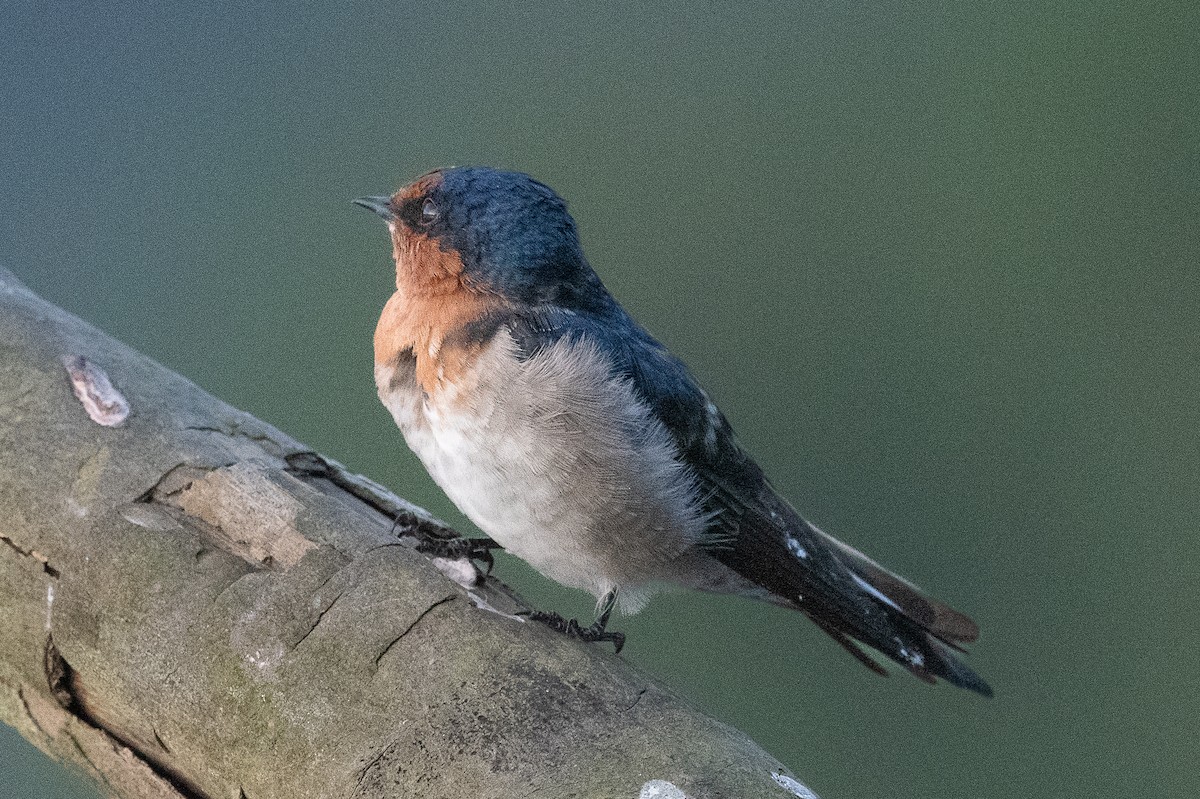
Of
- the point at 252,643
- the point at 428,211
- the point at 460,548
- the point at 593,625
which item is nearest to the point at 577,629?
the point at 593,625

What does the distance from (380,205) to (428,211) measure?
0.34ft

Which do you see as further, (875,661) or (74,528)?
(875,661)

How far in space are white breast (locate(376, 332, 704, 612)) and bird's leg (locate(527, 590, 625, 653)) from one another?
18 mm

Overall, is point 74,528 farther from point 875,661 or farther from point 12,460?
point 875,661

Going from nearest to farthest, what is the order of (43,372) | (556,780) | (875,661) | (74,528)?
(556,780), (74,528), (43,372), (875,661)

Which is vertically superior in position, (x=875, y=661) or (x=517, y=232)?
(x=517, y=232)

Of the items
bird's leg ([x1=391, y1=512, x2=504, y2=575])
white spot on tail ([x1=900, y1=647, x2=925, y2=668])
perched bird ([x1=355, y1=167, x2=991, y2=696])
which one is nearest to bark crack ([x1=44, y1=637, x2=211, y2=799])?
bird's leg ([x1=391, y1=512, x2=504, y2=575])

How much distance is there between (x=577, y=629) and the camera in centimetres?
119

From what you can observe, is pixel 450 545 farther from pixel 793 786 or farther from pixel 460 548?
pixel 793 786

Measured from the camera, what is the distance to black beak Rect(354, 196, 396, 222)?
1.53 meters

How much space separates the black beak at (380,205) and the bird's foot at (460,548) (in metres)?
0.45

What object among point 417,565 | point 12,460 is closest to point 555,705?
point 417,565

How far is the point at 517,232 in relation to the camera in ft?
4.61

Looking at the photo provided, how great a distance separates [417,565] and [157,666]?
25 cm
